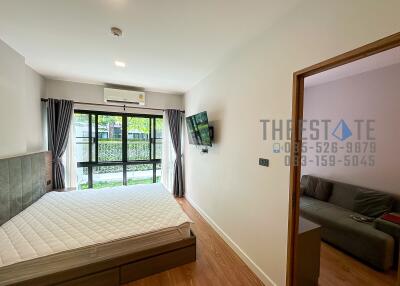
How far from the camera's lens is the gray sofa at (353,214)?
196 cm

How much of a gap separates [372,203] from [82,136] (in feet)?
17.0

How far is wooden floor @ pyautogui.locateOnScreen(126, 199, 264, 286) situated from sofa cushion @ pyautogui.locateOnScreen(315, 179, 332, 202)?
1909 mm

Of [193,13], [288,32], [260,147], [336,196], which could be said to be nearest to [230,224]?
[260,147]

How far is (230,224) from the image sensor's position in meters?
2.47

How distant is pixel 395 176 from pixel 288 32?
2.59 meters

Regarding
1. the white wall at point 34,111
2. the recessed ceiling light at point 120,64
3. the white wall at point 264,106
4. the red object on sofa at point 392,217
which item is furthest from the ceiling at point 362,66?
the white wall at point 34,111

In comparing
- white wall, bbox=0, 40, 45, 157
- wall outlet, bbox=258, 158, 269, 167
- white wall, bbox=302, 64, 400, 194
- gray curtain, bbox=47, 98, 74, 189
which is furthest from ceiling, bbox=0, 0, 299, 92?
white wall, bbox=302, 64, 400, 194

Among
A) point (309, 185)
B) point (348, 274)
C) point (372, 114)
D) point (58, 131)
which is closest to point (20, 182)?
point (58, 131)

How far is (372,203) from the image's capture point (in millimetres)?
2410

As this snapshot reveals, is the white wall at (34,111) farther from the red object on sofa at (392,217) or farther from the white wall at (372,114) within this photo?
the red object on sofa at (392,217)

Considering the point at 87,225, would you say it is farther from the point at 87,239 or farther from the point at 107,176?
the point at 107,176

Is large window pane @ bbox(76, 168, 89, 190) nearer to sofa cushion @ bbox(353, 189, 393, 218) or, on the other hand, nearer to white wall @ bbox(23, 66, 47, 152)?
white wall @ bbox(23, 66, 47, 152)

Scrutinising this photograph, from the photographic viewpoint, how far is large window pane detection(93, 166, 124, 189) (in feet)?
12.7

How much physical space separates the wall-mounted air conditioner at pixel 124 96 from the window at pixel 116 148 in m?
0.39
